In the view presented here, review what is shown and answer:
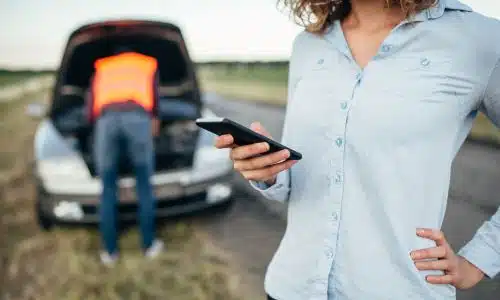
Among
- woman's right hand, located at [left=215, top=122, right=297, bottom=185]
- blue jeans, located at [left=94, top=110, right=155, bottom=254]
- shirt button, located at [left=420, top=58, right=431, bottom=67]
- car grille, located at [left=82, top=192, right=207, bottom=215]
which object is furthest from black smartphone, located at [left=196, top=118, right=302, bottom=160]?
car grille, located at [left=82, top=192, right=207, bottom=215]

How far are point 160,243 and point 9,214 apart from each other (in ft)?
3.55

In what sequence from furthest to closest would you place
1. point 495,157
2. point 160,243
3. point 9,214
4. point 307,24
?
1. point 495,157
2. point 9,214
3. point 160,243
4. point 307,24

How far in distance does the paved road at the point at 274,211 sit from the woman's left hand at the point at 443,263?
4.70 ft

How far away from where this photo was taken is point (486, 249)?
0.91 m

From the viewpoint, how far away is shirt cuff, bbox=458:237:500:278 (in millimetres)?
913

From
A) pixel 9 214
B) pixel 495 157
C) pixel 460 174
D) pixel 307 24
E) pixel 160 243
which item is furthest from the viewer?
pixel 495 157

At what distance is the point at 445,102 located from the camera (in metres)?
0.82

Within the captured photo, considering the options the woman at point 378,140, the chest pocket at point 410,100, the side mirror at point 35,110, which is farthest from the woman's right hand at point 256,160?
the side mirror at point 35,110

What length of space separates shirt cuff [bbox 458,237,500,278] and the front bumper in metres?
2.55

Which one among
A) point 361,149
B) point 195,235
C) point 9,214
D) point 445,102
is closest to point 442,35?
point 445,102

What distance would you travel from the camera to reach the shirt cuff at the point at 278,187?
3.16ft

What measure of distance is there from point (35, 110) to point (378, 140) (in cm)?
283

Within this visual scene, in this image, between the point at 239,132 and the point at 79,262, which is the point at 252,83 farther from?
the point at 239,132

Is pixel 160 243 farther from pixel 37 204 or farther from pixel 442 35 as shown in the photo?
pixel 442 35
